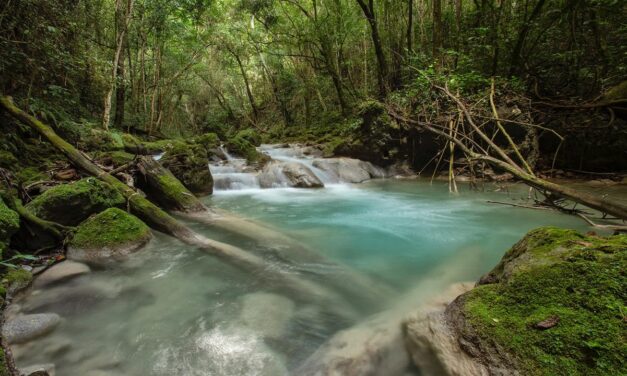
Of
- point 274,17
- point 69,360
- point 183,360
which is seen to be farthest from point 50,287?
point 274,17

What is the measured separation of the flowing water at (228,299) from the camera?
237 cm

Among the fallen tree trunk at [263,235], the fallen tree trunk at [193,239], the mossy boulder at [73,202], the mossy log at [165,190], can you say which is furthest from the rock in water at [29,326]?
the mossy log at [165,190]

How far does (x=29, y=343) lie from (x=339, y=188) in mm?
8792

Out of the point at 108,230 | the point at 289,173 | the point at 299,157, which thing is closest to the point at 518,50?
the point at 289,173

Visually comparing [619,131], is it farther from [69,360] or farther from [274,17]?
[274,17]

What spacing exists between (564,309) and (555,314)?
56mm

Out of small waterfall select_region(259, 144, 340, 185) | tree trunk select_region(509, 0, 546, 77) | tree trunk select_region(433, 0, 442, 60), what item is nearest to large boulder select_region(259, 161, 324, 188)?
small waterfall select_region(259, 144, 340, 185)

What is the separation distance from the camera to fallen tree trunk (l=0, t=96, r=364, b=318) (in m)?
3.36

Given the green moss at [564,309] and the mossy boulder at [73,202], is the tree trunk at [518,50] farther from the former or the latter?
the mossy boulder at [73,202]

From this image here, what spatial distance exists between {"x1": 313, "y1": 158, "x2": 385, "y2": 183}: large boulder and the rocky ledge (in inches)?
361

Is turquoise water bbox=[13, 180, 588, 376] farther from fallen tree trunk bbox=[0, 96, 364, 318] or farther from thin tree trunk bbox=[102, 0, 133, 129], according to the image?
thin tree trunk bbox=[102, 0, 133, 129]

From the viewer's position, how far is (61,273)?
3455mm

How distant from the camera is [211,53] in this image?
24078mm

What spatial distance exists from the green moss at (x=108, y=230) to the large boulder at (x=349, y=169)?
25.6 feet
